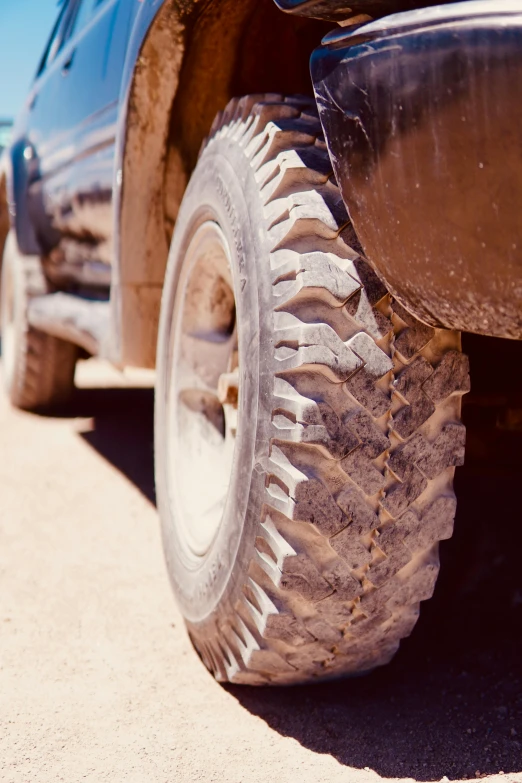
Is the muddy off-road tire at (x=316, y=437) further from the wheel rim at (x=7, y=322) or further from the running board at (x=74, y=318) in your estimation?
the wheel rim at (x=7, y=322)

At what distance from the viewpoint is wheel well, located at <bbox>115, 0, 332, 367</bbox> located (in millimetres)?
1790

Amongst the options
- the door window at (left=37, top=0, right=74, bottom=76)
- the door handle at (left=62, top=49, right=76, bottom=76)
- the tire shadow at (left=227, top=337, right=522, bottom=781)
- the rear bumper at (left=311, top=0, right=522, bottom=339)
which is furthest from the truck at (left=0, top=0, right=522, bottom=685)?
the door window at (left=37, top=0, right=74, bottom=76)

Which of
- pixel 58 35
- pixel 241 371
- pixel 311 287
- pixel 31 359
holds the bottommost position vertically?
pixel 31 359

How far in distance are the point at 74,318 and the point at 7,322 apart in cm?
217

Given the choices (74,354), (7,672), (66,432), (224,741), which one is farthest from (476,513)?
(74,354)

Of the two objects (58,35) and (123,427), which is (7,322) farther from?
(58,35)

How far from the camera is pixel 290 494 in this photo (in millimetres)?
1309

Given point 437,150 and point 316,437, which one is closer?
point 437,150

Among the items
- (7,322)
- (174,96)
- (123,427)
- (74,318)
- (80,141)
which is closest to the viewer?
(174,96)

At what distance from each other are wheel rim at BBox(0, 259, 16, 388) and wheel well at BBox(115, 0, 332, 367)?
7.53ft

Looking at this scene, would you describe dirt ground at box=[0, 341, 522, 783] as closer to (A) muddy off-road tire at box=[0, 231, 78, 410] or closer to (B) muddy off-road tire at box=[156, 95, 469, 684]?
(B) muddy off-road tire at box=[156, 95, 469, 684]

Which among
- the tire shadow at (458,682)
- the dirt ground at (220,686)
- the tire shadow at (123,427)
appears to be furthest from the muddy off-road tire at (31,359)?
the tire shadow at (458,682)

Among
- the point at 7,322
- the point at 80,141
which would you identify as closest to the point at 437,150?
the point at 80,141

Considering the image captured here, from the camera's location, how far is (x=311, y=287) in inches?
51.7
